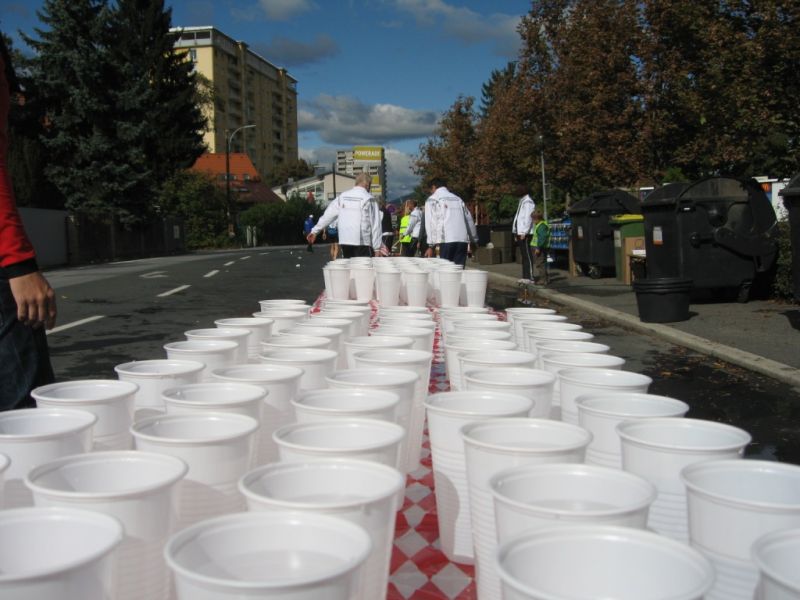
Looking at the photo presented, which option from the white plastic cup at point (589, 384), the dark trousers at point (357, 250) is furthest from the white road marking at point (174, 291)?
the white plastic cup at point (589, 384)

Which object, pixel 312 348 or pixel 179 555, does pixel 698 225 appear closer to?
pixel 312 348

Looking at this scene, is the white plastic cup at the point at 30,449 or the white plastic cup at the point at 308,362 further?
the white plastic cup at the point at 308,362

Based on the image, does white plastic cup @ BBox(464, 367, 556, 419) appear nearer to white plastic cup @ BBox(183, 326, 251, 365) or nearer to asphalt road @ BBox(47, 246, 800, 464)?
white plastic cup @ BBox(183, 326, 251, 365)

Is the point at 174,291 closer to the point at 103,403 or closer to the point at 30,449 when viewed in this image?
the point at 103,403

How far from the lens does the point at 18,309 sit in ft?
8.72

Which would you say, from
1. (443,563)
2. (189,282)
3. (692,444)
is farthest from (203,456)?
(189,282)

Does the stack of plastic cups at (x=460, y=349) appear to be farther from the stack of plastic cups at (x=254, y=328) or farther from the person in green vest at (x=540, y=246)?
the person in green vest at (x=540, y=246)

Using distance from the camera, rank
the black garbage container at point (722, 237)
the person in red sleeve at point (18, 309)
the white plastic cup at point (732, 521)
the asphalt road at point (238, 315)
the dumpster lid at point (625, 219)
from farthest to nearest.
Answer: the dumpster lid at point (625, 219) < the black garbage container at point (722, 237) < the asphalt road at point (238, 315) < the person in red sleeve at point (18, 309) < the white plastic cup at point (732, 521)

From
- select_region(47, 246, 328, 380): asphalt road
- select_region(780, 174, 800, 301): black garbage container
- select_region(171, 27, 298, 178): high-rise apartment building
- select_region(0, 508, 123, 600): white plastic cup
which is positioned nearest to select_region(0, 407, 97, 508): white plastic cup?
select_region(0, 508, 123, 600): white plastic cup

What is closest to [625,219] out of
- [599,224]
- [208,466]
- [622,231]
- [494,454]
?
[622,231]

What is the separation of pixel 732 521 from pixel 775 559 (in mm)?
204

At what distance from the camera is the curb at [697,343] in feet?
20.8

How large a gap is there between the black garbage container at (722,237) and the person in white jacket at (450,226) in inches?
126

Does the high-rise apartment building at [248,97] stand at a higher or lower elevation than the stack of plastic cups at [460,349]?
higher
